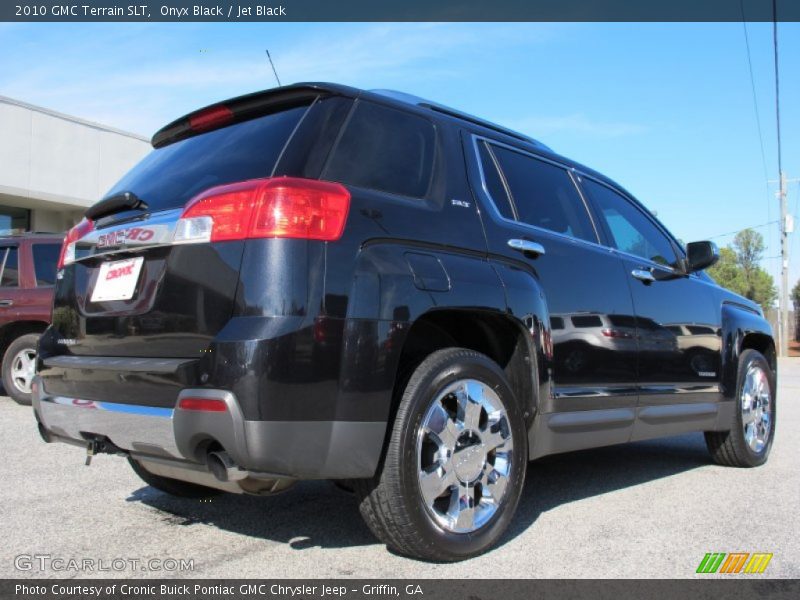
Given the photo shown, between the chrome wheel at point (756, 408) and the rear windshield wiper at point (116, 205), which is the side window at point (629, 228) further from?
the rear windshield wiper at point (116, 205)

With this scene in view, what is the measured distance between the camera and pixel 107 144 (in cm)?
1579

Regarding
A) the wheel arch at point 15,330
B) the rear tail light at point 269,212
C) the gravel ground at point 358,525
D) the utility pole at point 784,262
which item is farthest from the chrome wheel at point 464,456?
the utility pole at point 784,262

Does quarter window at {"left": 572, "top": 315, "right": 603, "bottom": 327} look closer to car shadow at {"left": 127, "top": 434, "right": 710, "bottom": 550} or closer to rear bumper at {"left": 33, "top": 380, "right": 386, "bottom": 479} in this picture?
car shadow at {"left": 127, "top": 434, "right": 710, "bottom": 550}

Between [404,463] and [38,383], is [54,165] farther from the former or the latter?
[404,463]

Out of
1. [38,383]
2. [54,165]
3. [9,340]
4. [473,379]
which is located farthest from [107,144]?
[473,379]

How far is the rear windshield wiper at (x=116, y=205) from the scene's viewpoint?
3.14m

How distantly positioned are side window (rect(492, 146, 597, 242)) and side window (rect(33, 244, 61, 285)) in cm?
631

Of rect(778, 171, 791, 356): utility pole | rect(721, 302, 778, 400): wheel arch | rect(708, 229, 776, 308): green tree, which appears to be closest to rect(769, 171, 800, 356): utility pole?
rect(778, 171, 791, 356): utility pole

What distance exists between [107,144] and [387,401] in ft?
49.0

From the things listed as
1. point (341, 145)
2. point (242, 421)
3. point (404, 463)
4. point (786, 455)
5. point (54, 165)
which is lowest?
point (786, 455)

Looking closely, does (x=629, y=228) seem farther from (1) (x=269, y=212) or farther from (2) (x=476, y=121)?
(1) (x=269, y=212)

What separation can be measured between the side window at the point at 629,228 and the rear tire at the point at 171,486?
8.96ft

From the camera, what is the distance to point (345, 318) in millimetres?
2607

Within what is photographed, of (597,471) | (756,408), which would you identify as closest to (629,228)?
(597,471)
